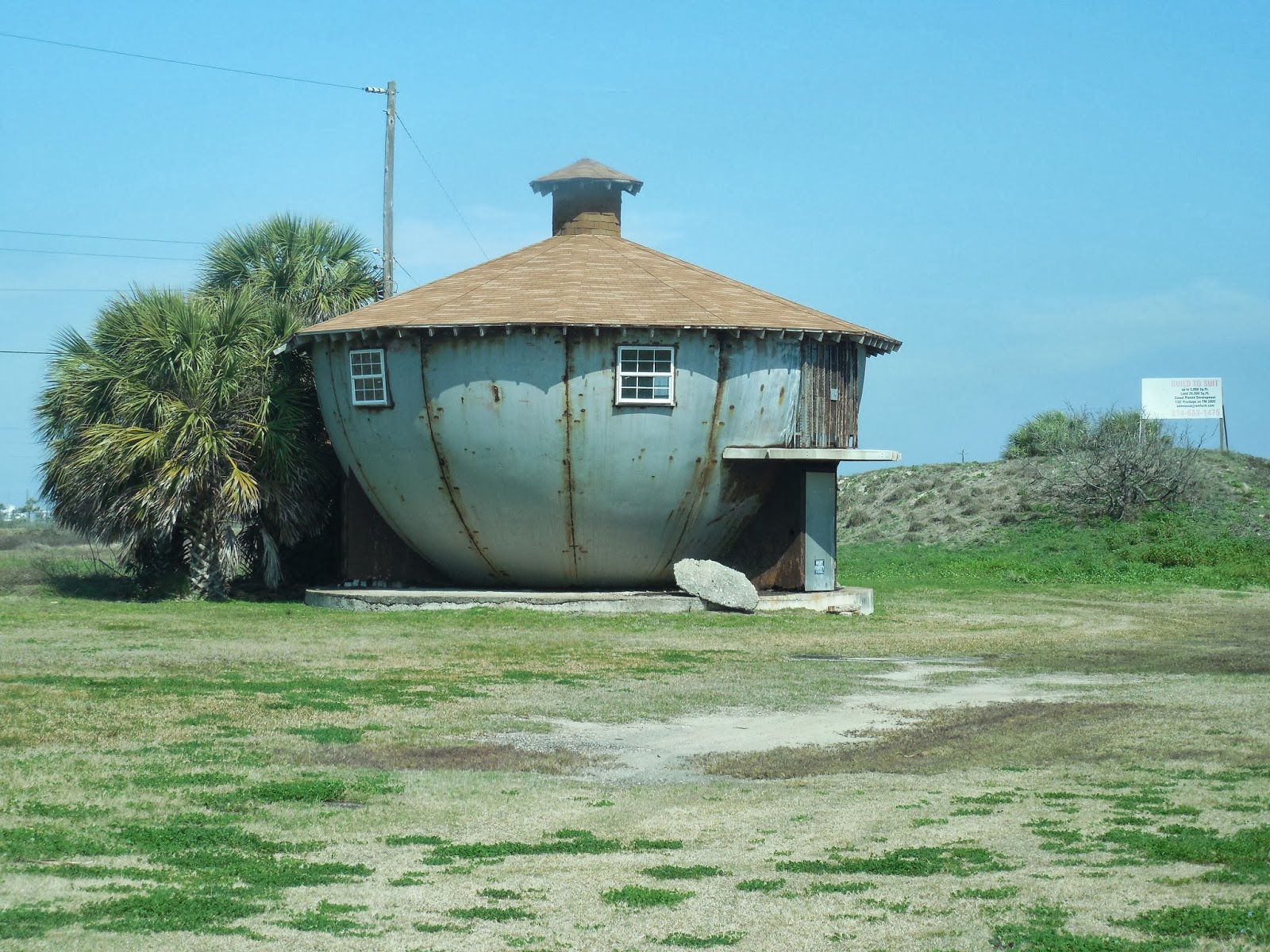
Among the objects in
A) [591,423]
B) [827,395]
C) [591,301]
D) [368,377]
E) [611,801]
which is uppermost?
[591,301]

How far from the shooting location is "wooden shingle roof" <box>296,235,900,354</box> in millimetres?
22625

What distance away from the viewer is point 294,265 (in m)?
29.4

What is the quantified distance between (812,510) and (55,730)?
15.6 meters

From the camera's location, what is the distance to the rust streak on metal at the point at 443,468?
75.6 feet

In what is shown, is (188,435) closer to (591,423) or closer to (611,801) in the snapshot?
(591,423)

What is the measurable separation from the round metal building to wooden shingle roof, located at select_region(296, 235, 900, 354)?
2.2 inches

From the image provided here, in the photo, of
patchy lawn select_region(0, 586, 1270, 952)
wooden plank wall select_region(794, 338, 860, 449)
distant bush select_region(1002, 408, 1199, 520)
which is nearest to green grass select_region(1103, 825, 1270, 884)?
patchy lawn select_region(0, 586, 1270, 952)

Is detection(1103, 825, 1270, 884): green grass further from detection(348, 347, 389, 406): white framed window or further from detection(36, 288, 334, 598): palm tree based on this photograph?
detection(36, 288, 334, 598): palm tree

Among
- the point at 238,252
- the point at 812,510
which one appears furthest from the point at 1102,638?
the point at 238,252

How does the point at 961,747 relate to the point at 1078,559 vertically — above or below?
below

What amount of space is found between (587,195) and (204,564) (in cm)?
993

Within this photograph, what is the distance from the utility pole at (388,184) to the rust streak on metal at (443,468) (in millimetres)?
8956

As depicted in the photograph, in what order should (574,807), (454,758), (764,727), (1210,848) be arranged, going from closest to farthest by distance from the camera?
(1210,848), (574,807), (454,758), (764,727)

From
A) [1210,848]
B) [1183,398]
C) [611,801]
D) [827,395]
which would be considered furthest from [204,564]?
[1183,398]
